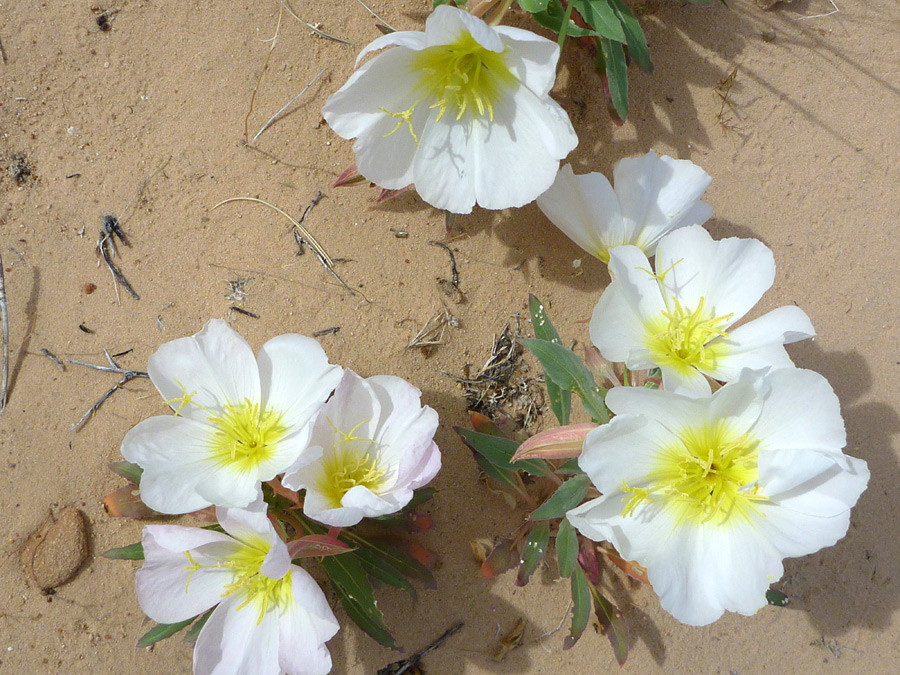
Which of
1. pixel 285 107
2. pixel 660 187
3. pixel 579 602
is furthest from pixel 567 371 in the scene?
pixel 285 107

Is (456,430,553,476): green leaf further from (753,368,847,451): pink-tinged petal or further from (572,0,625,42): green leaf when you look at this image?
(572,0,625,42): green leaf

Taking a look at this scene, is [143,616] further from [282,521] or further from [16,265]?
[16,265]

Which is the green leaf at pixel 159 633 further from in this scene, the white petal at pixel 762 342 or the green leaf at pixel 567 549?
the white petal at pixel 762 342

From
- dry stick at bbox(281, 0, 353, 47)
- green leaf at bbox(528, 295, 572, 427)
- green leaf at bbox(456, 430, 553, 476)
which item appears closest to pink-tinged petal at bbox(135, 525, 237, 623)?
green leaf at bbox(456, 430, 553, 476)

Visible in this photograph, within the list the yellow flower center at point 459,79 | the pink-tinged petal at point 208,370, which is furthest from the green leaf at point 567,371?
the pink-tinged petal at point 208,370

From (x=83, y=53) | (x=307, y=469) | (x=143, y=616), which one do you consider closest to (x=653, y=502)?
(x=307, y=469)

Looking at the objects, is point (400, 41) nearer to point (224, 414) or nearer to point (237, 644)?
point (224, 414)
